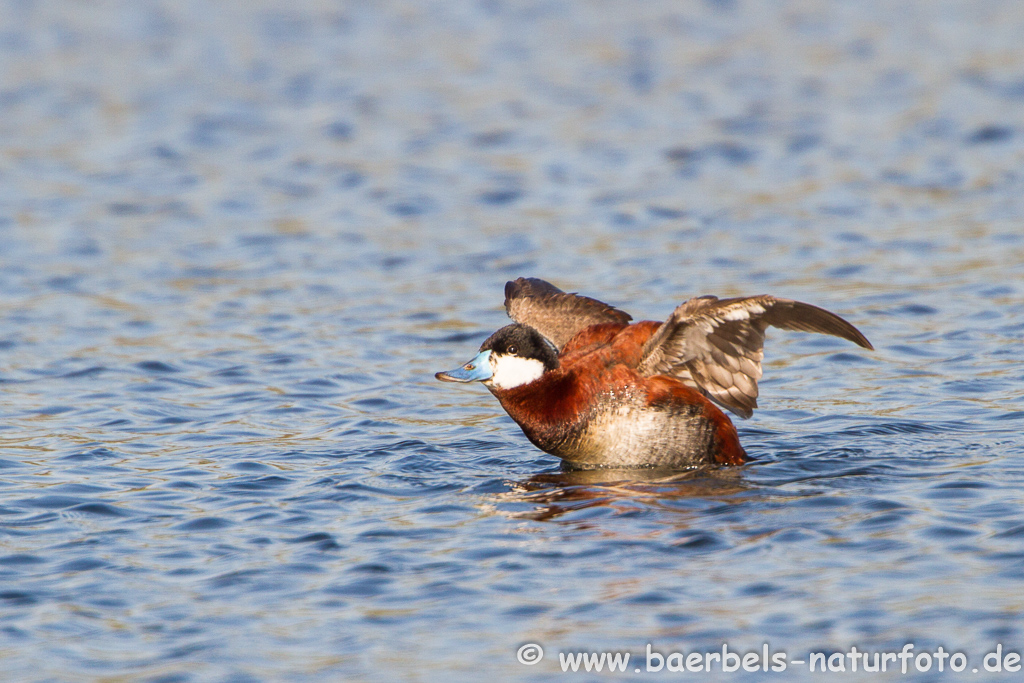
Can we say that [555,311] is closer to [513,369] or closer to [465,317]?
[513,369]

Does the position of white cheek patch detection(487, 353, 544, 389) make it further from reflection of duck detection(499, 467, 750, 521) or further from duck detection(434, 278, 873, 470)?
reflection of duck detection(499, 467, 750, 521)

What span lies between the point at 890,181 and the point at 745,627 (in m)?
10.2

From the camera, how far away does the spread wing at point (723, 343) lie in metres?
7.86

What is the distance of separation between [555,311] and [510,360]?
53.7 inches

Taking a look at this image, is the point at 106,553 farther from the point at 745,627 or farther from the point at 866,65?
the point at 866,65

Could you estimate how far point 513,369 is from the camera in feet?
26.8

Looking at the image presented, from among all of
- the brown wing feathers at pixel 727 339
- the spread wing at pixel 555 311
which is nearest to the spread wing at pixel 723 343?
the brown wing feathers at pixel 727 339

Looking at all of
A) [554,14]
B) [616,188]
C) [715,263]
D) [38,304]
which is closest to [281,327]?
[38,304]

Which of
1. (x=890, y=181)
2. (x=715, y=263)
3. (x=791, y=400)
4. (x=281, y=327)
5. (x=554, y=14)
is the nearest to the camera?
(x=791, y=400)

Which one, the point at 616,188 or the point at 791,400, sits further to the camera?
the point at 616,188

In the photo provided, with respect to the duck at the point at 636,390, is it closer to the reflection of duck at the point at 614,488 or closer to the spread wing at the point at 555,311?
the reflection of duck at the point at 614,488

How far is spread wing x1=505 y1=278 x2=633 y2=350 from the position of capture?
9.32 m

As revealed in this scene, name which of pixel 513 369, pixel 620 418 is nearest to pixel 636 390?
pixel 620 418

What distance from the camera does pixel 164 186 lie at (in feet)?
51.6
